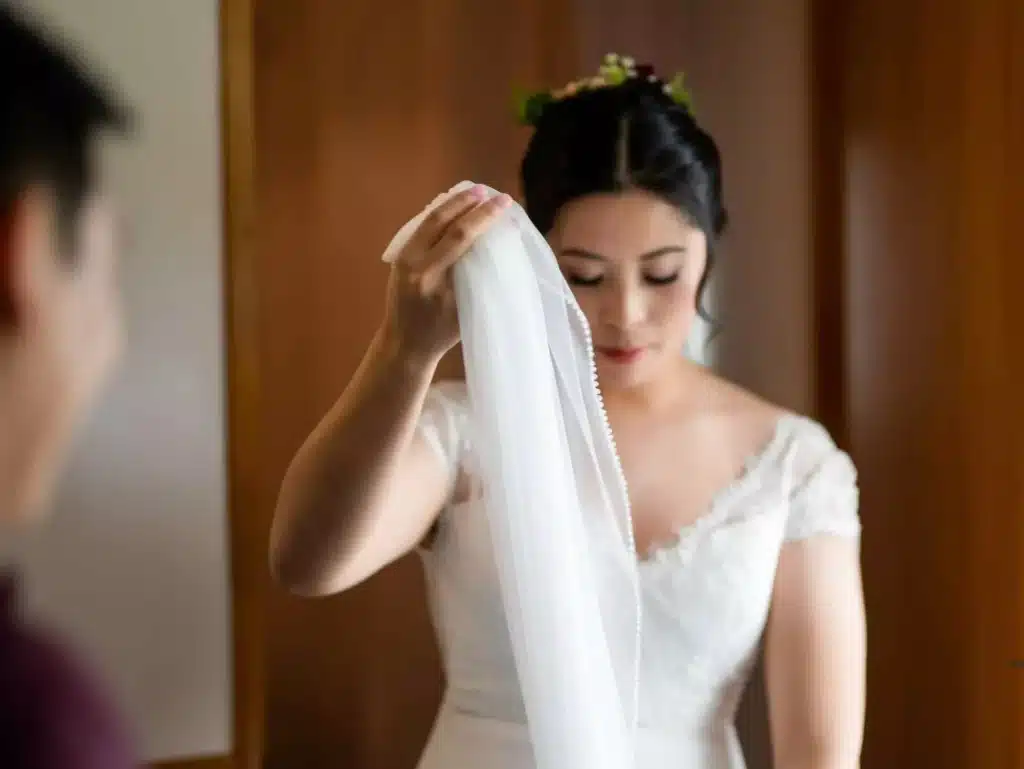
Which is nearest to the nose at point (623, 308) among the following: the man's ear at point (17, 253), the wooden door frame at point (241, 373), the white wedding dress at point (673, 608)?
the white wedding dress at point (673, 608)

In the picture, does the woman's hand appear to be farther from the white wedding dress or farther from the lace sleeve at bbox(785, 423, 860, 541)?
the lace sleeve at bbox(785, 423, 860, 541)

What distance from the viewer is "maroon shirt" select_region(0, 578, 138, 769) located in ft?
0.68

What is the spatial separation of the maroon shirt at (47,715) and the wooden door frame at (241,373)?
0.53m

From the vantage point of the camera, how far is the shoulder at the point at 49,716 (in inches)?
8.2

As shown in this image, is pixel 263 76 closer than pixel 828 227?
Yes

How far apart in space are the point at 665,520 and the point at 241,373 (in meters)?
0.34

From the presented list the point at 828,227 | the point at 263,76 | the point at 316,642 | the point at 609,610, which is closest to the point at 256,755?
the point at 316,642

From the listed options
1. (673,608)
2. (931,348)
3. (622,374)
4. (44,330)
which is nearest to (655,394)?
(622,374)

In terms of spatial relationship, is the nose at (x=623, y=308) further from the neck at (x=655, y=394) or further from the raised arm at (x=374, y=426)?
the raised arm at (x=374, y=426)

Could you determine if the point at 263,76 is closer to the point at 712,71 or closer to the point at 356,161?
the point at 356,161

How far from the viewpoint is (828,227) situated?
103 cm

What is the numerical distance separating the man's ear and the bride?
42 centimetres

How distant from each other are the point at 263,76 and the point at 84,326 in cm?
73

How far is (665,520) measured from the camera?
71 cm
